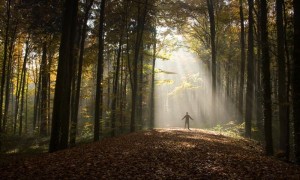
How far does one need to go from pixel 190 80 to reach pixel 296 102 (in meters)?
31.5

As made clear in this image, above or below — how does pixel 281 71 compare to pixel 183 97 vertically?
below

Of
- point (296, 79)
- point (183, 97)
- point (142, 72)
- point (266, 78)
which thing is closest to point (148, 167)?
point (296, 79)

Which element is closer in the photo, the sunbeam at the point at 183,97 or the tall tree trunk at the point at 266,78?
the tall tree trunk at the point at 266,78

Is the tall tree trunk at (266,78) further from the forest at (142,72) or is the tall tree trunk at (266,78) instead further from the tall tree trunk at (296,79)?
the tall tree trunk at (296,79)

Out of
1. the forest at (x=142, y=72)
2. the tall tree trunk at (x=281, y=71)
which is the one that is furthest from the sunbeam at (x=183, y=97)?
the tall tree trunk at (x=281, y=71)

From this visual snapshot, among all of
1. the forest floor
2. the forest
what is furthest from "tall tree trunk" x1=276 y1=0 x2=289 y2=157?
the forest floor

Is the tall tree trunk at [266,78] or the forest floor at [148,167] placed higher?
the tall tree trunk at [266,78]

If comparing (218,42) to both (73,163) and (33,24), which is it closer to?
(33,24)

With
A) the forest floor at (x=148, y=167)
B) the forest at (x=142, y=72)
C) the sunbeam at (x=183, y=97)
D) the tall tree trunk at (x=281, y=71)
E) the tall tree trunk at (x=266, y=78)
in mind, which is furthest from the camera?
the sunbeam at (x=183, y=97)

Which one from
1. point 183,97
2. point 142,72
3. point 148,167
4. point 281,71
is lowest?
point 148,167

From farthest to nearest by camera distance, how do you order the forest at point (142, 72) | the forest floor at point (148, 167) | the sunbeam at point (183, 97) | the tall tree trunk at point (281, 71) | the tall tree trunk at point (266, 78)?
the sunbeam at point (183, 97) → the tall tree trunk at point (281, 71) → the tall tree trunk at point (266, 78) → the forest at point (142, 72) → the forest floor at point (148, 167)

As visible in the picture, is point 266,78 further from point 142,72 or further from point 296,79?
point 142,72

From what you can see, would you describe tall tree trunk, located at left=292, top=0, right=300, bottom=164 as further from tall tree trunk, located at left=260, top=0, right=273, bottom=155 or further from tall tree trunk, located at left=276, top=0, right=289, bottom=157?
tall tree trunk, located at left=276, top=0, right=289, bottom=157

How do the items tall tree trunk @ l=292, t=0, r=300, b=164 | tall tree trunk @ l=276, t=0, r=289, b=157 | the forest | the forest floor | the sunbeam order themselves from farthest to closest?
the sunbeam, tall tree trunk @ l=276, t=0, r=289, b=157, the forest, tall tree trunk @ l=292, t=0, r=300, b=164, the forest floor
